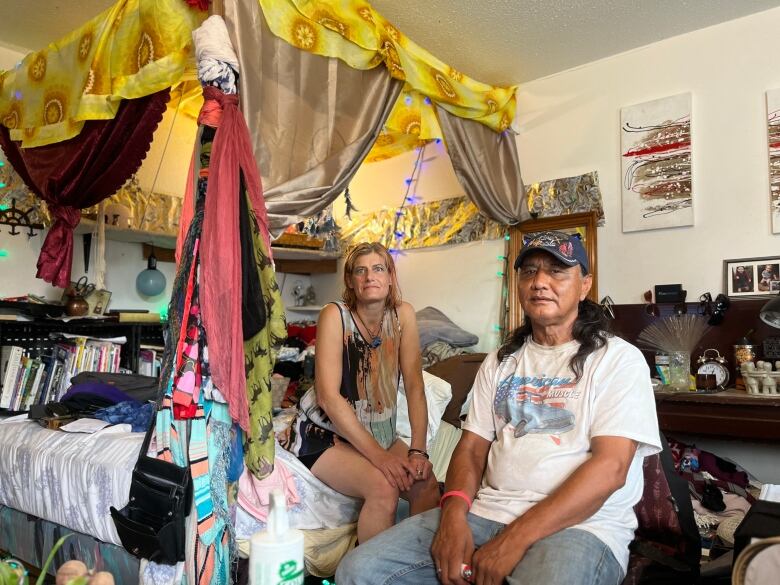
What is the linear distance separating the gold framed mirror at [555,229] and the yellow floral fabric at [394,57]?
2.33 feet

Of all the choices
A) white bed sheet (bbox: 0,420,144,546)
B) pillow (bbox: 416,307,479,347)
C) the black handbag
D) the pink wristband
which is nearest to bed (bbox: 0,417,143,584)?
white bed sheet (bbox: 0,420,144,546)

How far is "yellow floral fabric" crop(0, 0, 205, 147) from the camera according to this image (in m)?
2.31

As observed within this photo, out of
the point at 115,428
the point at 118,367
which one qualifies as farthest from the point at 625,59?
the point at 118,367

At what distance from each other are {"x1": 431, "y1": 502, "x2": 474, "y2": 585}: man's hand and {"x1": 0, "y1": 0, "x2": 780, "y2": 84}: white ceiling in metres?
2.72

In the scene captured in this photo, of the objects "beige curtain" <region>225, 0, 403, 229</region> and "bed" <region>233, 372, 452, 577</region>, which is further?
"beige curtain" <region>225, 0, 403, 229</region>

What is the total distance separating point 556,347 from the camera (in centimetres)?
150

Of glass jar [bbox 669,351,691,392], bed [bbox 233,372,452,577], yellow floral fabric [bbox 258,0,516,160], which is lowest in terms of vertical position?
bed [bbox 233,372,452,577]

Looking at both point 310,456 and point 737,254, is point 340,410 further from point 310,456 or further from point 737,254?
point 737,254

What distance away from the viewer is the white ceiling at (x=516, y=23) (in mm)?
3074

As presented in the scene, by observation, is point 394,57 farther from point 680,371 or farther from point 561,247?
point 680,371

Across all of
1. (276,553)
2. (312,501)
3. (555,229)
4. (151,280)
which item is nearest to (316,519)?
(312,501)

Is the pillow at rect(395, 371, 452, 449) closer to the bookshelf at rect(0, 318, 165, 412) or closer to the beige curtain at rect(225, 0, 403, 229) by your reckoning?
the beige curtain at rect(225, 0, 403, 229)

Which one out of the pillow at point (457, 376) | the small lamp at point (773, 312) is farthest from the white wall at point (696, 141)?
the small lamp at point (773, 312)

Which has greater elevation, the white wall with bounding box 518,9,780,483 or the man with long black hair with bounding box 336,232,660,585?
the white wall with bounding box 518,9,780,483
